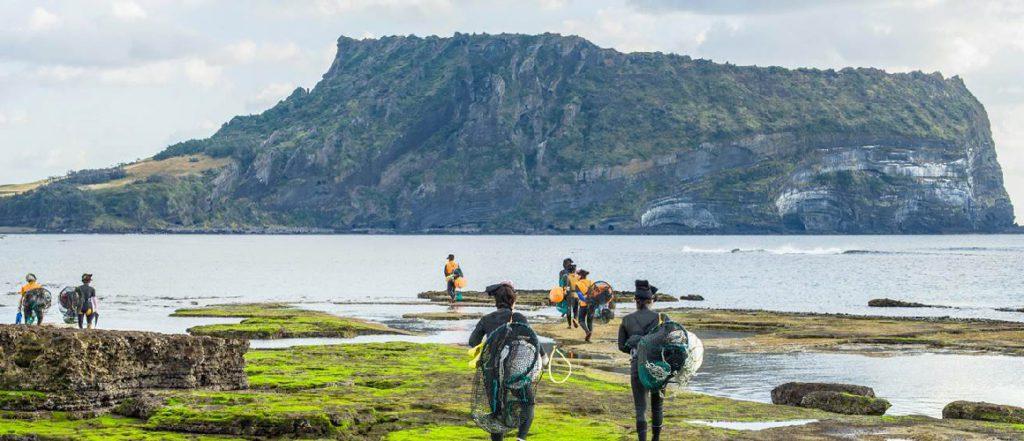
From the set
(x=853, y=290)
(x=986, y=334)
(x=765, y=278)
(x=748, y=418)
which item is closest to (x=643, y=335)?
(x=748, y=418)

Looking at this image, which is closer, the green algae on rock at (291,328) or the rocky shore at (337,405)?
the rocky shore at (337,405)

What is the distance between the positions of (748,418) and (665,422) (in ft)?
6.92

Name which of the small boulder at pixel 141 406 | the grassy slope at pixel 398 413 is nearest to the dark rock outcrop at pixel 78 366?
the small boulder at pixel 141 406

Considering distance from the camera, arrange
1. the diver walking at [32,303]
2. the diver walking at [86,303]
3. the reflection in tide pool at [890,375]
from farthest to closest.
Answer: the diver walking at [86,303] < the diver walking at [32,303] < the reflection in tide pool at [890,375]

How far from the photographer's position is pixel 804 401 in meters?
27.1

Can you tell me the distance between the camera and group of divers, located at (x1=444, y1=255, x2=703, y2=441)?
18.9m

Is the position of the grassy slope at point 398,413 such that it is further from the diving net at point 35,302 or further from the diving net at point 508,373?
the diving net at point 35,302

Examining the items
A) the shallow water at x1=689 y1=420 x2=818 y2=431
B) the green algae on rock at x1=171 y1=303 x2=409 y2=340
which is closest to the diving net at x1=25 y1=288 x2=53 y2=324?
the green algae on rock at x1=171 y1=303 x2=409 y2=340

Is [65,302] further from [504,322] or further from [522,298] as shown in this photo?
A: [522,298]

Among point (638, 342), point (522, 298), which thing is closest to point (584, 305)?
point (638, 342)

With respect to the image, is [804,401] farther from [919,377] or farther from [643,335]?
[919,377]

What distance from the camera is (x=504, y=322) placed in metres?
19.4

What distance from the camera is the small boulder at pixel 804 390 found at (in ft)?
90.4

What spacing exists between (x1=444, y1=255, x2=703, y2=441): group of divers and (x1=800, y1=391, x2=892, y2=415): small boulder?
560 centimetres
